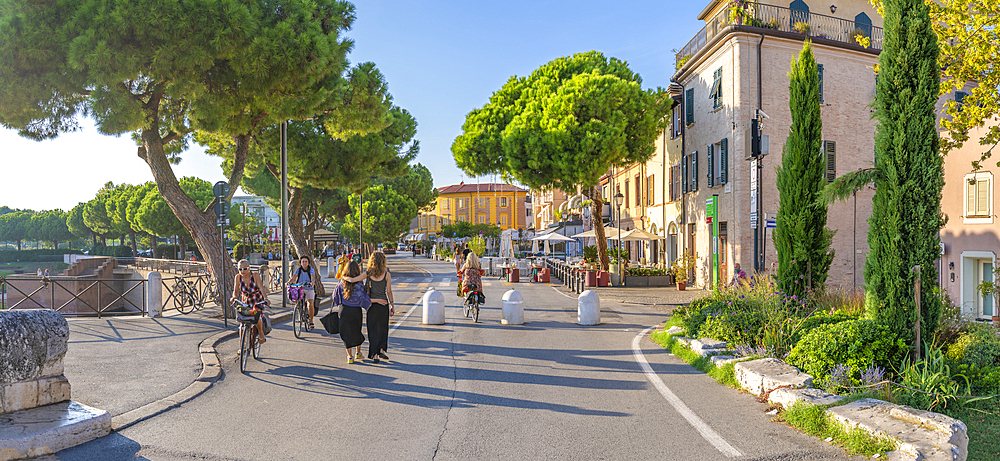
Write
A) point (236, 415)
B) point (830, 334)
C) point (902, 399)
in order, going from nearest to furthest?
point (902, 399) → point (236, 415) → point (830, 334)

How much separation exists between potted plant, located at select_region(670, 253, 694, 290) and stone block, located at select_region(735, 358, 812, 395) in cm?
1648

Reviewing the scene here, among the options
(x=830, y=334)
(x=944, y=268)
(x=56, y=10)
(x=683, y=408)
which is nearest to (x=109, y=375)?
(x=683, y=408)

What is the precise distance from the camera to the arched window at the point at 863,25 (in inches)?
922

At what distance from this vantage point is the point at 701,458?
4793 millimetres

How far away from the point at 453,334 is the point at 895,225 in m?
7.57

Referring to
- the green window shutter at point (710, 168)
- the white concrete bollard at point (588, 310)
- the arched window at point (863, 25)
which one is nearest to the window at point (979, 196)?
the green window shutter at point (710, 168)

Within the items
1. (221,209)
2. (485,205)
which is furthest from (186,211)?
(485,205)

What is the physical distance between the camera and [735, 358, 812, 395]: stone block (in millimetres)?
6422

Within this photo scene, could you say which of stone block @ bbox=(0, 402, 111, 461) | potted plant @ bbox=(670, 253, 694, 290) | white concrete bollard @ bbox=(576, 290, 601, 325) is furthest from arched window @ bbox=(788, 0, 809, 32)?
stone block @ bbox=(0, 402, 111, 461)

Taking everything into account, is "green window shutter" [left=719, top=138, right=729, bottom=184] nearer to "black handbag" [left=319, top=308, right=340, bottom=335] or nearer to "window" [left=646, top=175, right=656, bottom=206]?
"window" [left=646, top=175, right=656, bottom=206]

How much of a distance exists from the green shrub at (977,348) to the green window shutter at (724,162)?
629 inches

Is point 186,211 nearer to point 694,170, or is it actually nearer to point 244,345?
point 244,345

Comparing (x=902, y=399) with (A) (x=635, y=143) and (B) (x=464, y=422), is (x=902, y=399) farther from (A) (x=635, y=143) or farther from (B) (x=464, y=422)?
(A) (x=635, y=143)

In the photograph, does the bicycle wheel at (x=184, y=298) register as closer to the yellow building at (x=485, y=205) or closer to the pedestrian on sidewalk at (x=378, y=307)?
the pedestrian on sidewalk at (x=378, y=307)
